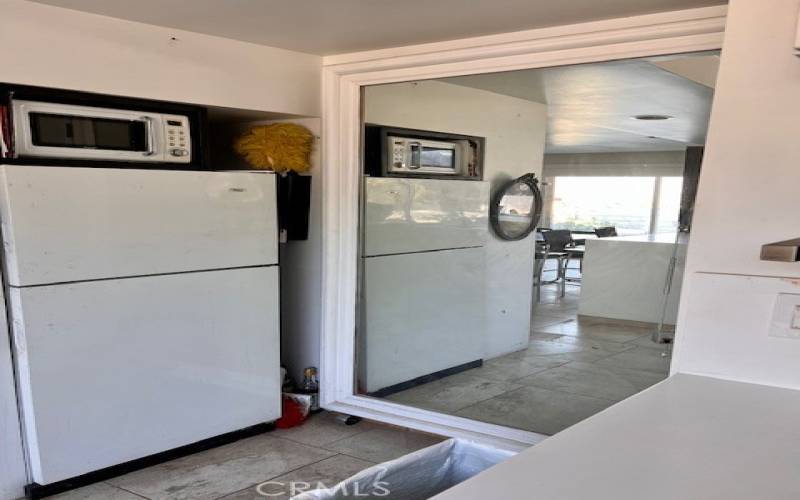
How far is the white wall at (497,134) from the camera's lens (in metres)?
3.41

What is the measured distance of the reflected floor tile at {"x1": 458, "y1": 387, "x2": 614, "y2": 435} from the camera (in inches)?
127

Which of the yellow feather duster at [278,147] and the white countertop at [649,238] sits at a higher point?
the yellow feather duster at [278,147]

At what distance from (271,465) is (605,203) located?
3.35 metres

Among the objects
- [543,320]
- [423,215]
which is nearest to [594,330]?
[543,320]

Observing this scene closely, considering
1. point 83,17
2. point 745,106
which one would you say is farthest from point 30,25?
point 745,106

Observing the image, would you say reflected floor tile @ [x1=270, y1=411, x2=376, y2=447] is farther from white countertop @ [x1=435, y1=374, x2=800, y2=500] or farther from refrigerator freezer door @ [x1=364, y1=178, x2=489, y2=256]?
white countertop @ [x1=435, y1=374, x2=800, y2=500]

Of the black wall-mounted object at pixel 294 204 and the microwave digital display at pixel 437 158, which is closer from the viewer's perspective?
the black wall-mounted object at pixel 294 204

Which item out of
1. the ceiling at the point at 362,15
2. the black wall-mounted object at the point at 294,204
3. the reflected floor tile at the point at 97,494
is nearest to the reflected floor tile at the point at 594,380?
the black wall-mounted object at the point at 294,204

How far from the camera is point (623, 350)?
423 cm

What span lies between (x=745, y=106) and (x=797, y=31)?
22 centimetres

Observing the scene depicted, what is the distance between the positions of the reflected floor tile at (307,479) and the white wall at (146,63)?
5.90 ft

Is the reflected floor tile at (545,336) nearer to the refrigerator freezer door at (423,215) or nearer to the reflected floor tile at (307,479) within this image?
the refrigerator freezer door at (423,215)

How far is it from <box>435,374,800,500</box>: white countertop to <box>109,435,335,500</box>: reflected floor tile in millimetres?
1840

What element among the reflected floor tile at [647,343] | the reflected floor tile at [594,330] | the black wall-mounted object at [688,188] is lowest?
the reflected floor tile at [594,330]
